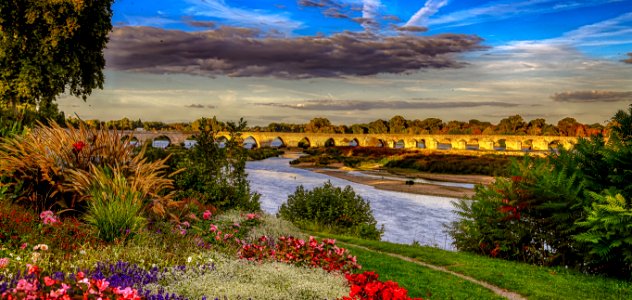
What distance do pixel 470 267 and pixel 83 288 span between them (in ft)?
28.8

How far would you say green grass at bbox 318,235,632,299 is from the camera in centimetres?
949

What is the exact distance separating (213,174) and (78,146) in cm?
545

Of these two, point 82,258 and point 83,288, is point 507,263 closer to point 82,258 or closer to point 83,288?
point 82,258

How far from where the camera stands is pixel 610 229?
33.6 feet

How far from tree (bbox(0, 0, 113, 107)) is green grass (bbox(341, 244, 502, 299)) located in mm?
24570

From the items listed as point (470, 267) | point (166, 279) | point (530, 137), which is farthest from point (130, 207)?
point (530, 137)

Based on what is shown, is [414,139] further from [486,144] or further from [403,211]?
[403,211]

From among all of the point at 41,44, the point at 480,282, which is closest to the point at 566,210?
the point at 480,282

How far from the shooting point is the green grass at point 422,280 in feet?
29.3

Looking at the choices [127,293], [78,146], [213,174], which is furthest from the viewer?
[213,174]

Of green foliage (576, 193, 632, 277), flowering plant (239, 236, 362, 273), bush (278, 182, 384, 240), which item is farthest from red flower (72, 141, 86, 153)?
bush (278, 182, 384, 240)

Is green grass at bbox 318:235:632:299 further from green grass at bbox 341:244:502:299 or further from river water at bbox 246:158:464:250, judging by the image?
river water at bbox 246:158:464:250

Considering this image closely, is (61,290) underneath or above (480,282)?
above

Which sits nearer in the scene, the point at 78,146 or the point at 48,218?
the point at 48,218
